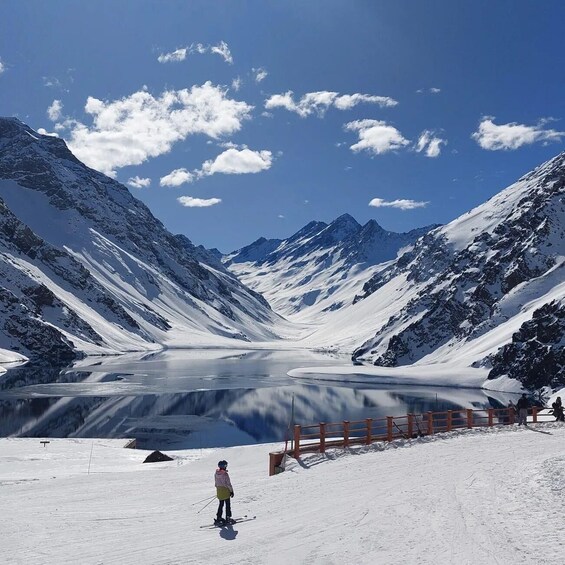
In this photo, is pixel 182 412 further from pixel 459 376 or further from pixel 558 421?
pixel 459 376

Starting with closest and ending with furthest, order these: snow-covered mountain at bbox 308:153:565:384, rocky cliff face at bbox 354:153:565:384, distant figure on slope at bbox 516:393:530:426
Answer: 1. distant figure on slope at bbox 516:393:530:426
2. snow-covered mountain at bbox 308:153:565:384
3. rocky cliff face at bbox 354:153:565:384

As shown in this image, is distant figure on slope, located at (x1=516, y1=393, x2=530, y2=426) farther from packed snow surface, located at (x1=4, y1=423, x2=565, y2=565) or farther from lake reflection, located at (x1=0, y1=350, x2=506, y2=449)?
lake reflection, located at (x1=0, y1=350, x2=506, y2=449)

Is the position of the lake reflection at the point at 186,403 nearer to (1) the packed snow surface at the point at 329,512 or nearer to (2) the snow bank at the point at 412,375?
(2) the snow bank at the point at 412,375

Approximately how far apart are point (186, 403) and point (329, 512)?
68.2 m

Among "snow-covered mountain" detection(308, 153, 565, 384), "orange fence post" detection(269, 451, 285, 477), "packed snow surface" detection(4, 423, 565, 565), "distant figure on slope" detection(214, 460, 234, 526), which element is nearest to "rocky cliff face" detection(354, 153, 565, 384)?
"snow-covered mountain" detection(308, 153, 565, 384)

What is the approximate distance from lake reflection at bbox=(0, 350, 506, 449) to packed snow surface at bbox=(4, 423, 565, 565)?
29838 millimetres

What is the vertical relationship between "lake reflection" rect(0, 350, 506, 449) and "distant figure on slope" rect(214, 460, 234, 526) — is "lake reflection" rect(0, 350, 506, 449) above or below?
above

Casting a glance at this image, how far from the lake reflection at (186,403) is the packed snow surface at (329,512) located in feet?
97.9

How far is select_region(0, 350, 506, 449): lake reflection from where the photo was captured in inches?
2420

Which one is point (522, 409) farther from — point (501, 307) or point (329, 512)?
point (501, 307)

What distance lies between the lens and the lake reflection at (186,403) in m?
61.5

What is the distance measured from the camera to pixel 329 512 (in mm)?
18688

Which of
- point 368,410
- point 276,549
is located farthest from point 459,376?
point 276,549

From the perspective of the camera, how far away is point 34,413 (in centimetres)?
7212
